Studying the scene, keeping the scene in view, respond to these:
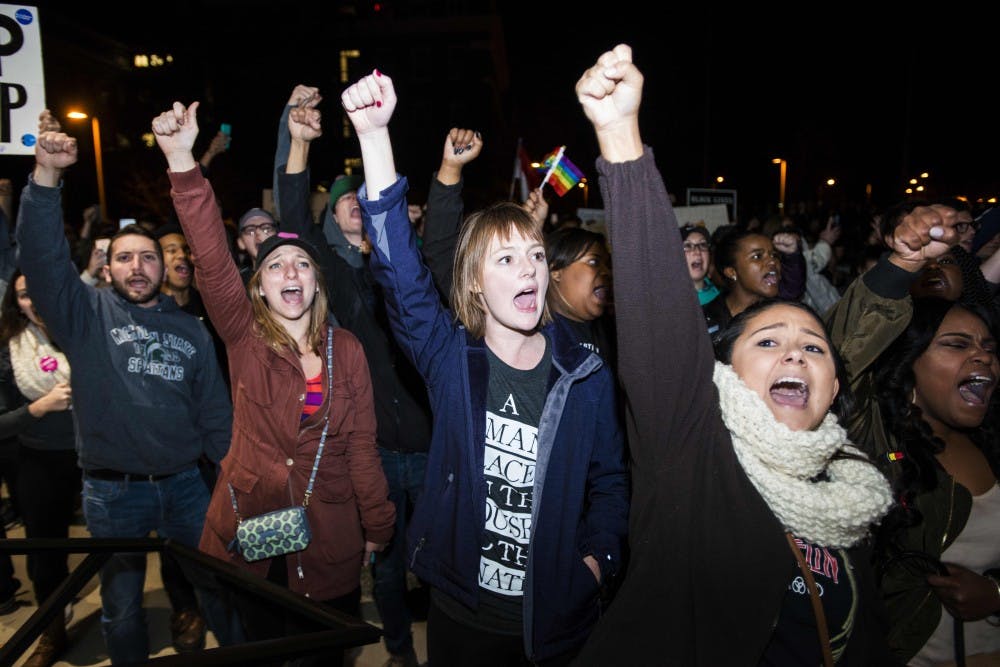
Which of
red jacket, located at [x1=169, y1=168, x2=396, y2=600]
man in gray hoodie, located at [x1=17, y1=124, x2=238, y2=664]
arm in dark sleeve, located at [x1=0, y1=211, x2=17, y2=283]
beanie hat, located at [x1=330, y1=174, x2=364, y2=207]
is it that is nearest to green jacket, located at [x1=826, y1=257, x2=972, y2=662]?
red jacket, located at [x1=169, y1=168, x2=396, y2=600]

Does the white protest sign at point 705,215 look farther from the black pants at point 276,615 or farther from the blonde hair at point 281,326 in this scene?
the black pants at point 276,615

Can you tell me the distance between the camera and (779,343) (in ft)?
5.90

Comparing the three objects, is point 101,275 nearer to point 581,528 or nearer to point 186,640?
point 186,640

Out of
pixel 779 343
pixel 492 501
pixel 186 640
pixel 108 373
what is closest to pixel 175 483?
pixel 108 373

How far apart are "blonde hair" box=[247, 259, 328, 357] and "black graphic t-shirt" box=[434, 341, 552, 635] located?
1.14 metres

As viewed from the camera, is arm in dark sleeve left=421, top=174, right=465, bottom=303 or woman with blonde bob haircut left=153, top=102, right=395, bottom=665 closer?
woman with blonde bob haircut left=153, top=102, right=395, bottom=665

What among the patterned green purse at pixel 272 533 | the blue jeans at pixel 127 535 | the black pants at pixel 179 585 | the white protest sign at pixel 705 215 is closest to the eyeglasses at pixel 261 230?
the black pants at pixel 179 585

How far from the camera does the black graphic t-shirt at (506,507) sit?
2240mm

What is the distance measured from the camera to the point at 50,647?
A: 342 cm

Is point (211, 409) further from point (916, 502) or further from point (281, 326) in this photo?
point (916, 502)

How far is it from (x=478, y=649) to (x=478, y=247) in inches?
60.1

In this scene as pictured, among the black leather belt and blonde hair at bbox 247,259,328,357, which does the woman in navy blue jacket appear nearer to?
blonde hair at bbox 247,259,328,357

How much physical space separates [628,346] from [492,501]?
42.6 inches

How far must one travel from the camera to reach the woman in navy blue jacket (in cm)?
216
